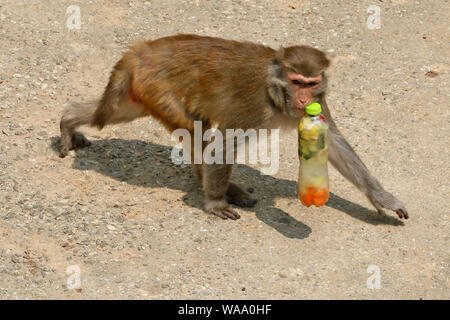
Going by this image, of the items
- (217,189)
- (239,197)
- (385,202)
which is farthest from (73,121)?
(385,202)

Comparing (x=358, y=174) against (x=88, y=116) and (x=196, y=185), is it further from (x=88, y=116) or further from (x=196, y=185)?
(x=88, y=116)

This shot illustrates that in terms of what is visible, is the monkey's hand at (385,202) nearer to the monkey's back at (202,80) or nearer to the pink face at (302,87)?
the pink face at (302,87)

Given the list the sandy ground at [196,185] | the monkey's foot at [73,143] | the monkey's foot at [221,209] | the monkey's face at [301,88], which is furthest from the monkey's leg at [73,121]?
the monkey's face at [301,88]

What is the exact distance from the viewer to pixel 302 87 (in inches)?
277

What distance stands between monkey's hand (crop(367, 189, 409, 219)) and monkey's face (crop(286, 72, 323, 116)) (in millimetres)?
1276

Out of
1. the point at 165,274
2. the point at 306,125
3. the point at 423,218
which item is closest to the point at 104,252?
the point at 165,274

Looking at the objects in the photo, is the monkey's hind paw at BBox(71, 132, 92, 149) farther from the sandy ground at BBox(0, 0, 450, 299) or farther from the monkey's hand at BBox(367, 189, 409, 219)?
the monkey's hand at BBox(367, 189, 409, 219)

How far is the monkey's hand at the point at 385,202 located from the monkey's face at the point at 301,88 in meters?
1.28

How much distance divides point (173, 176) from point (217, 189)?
39.2 inches

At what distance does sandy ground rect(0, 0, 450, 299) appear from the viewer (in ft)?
22.5

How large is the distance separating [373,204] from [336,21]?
4.38 metres

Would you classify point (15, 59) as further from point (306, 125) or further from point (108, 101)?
point (306, 125)

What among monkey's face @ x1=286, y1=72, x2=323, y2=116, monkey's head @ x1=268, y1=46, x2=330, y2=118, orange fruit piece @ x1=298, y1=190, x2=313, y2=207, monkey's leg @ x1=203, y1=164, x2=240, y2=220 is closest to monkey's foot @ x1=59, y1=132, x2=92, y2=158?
monkey's leg @ x1=203, y1=164, x2=240, y2=220

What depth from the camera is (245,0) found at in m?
11.7
